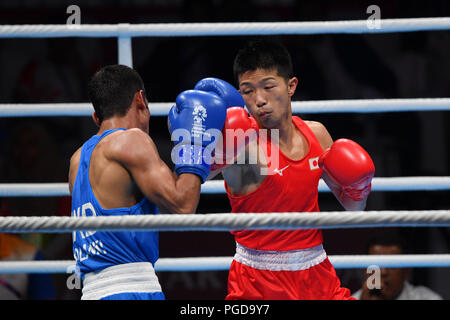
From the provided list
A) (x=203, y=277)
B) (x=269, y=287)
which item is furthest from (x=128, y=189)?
(x=203, y=277)

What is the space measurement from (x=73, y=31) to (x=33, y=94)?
2.21m

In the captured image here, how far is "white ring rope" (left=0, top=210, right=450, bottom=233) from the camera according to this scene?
4.32 feet

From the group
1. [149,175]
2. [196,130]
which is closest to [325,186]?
[196,130]

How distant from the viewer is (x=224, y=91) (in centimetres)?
206

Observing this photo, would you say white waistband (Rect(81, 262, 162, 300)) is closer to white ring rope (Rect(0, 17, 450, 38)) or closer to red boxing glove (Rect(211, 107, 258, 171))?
red boxing glove (Rect(211, 107, 258, 171))

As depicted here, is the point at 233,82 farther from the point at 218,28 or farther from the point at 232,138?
the point at 232,138

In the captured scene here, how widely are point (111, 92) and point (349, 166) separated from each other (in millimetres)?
880

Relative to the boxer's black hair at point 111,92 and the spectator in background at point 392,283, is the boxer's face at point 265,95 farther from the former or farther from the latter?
the spectator in background at point 392,283

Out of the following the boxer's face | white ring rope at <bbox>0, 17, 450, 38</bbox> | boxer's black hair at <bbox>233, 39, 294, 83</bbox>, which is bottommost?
the boxer's face

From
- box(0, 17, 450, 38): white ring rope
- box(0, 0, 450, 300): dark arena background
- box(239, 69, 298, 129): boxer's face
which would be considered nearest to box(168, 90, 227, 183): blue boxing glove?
box(239, 69, 298, 129): boxer's face

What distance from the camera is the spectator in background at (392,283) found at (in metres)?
3.01

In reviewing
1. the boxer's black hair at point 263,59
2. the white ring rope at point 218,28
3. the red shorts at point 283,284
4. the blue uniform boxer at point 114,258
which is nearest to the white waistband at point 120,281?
the blue uniform boxer at point 114,258

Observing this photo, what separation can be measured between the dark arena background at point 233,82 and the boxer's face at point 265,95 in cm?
160

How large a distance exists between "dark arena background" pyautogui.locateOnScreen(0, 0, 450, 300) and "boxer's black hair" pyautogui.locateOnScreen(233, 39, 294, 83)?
1.63 meters
